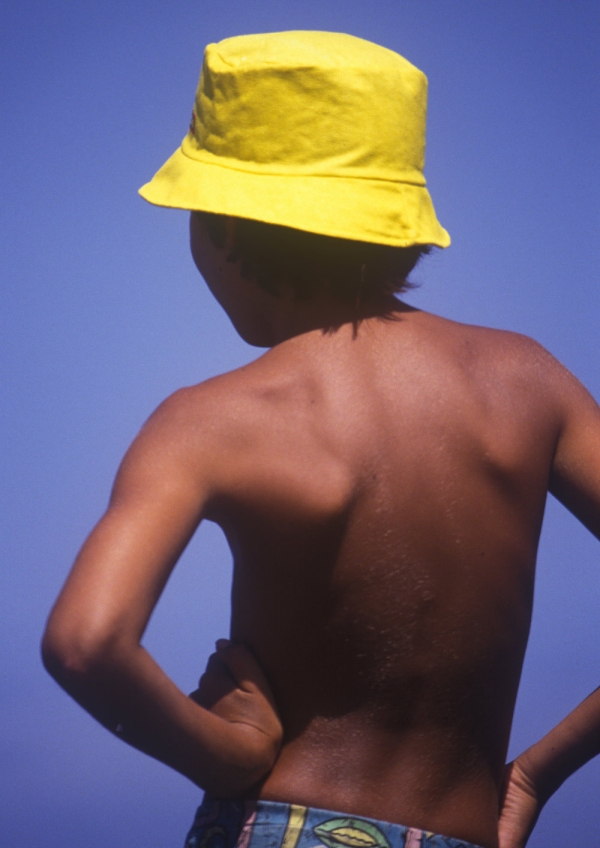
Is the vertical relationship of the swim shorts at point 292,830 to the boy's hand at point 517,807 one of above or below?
below

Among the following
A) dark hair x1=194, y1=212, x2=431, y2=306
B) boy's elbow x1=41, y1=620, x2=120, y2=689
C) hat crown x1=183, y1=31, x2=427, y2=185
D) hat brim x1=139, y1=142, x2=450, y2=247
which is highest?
hat crown x1=183, y1=31, x2=427, y2=185

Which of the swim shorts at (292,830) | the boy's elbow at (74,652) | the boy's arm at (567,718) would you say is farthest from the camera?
the boy's arm at (567,718)

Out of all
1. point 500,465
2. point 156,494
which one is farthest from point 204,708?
point 500,465

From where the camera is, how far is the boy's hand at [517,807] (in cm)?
107

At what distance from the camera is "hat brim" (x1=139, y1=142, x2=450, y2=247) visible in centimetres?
97

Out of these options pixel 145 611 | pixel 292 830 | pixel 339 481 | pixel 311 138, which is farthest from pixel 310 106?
pixel 292 830

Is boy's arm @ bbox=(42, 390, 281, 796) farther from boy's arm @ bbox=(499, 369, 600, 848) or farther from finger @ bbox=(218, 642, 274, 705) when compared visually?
boy's arm @ bbox=(499, 369, 600, 848)

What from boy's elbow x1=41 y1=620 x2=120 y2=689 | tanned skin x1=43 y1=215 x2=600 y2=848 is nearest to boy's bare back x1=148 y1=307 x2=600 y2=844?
tanned skin x1=43 y1=215 x2=600 y2=848

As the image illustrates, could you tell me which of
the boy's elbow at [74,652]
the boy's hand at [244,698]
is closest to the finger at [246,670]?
the boy's hand at [244,698]

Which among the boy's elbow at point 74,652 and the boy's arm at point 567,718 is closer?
the boy's elbow at point 74,652

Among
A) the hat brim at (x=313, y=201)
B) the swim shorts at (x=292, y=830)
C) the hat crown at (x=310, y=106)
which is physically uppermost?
the hat crown at (x=310, y=106)

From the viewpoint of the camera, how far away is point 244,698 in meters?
0.95

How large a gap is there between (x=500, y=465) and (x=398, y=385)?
10 centimetres

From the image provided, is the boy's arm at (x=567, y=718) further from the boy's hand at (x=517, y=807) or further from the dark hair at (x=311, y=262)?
the dark hair at (x=311, y=262)
